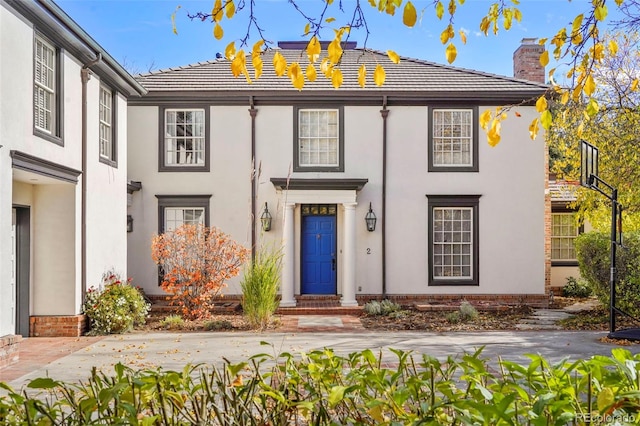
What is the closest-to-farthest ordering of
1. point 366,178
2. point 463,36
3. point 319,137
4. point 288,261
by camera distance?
point 463,36 → point 288,261 → point 366,178 → point 319,137

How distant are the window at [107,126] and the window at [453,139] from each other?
25.8ft

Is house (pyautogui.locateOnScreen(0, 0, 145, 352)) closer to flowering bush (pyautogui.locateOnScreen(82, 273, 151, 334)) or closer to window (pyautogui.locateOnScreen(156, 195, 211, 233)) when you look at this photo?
flowering bush (pyautogui.locateOnScreen(82, 273, 151, 334))

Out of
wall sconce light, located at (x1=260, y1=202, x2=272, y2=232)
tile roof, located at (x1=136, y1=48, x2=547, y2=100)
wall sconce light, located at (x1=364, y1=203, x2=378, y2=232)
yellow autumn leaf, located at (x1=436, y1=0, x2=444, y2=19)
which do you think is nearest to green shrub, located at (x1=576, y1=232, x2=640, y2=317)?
tile roof, located at (x1=136, y1=48, x2=547, y2=100)

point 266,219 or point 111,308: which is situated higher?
point 266,219

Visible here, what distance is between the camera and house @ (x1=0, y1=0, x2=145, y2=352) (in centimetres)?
865

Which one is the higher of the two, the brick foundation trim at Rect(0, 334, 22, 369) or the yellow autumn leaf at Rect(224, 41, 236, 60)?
the yellow autumn leaf at Rect(224, 41, 236, 60)

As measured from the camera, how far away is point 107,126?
12.8 metres

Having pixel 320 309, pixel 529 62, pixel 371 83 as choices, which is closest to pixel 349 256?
pixel 320 309

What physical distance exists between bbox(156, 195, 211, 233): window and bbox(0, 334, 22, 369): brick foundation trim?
702 cm

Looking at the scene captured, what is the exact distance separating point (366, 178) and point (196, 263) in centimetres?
513

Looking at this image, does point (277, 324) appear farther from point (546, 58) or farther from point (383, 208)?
point (546, 58)

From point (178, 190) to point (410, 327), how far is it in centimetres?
704

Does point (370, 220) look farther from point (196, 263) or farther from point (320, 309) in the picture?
point (196, 263)

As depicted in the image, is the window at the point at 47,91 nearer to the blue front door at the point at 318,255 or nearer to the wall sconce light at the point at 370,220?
the blue front door at the point at 318,255
